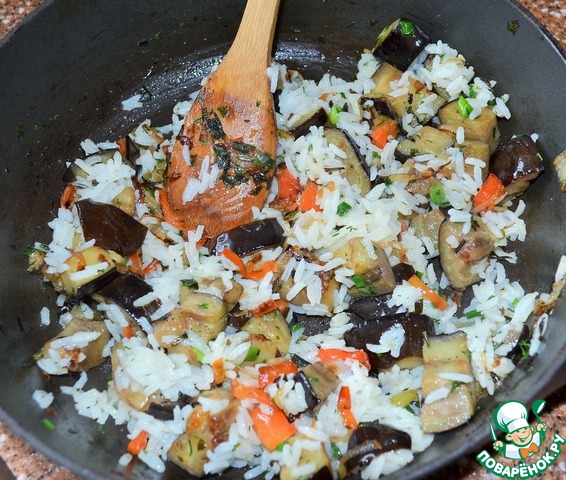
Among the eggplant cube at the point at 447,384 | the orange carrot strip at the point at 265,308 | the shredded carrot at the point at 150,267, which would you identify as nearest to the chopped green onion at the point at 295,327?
the orange carrot strip at the point at 265,308

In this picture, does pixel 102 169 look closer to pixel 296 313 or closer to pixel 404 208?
pixel 296 313

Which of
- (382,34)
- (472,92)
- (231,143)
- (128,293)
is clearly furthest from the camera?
(382,34)

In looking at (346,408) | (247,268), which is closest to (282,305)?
(247,268)

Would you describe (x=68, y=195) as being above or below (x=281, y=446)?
above

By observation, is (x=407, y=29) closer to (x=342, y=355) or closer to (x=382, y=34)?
(x=382, y=34)

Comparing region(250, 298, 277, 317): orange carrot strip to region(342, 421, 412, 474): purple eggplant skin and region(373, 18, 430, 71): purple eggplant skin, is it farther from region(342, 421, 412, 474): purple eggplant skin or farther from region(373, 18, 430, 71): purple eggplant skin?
region(373, 18, 430, 71): purple eggplant skin

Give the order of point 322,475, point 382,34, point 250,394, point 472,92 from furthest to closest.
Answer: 1. point 382,34
2. point 472,92
3. point 250,394
4. point 322,475

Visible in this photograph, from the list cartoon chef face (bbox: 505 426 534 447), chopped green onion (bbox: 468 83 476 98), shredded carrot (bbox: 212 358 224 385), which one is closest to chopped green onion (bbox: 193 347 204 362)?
shredded carrot (bbox: 212 358 224 385)
